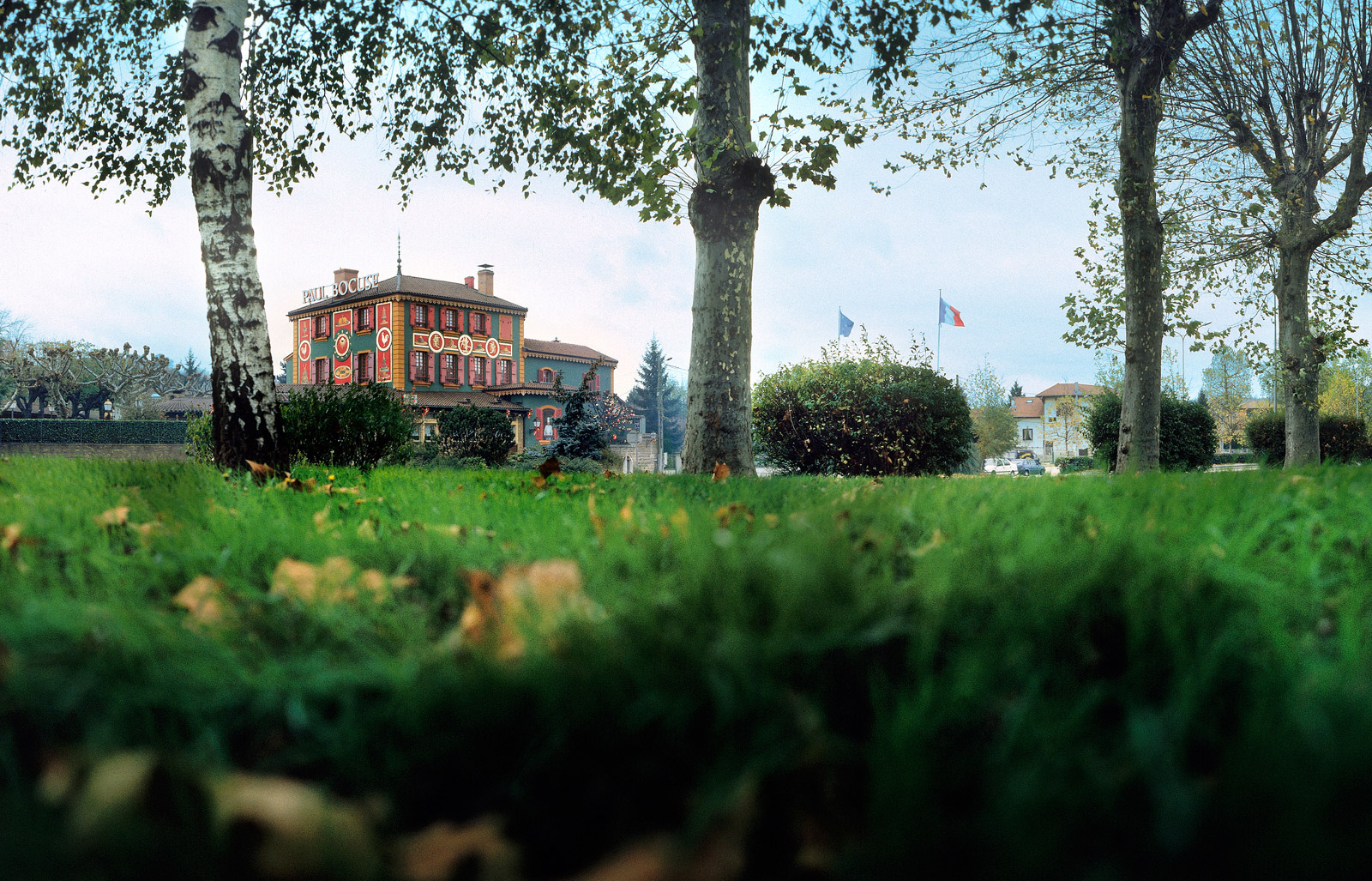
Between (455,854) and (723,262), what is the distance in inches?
294

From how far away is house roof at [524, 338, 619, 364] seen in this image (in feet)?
188

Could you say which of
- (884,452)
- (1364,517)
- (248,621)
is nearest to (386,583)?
(248,621)

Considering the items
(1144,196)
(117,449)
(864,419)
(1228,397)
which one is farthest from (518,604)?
(1228,397)

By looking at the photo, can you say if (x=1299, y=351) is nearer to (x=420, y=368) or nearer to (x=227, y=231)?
(x=227, y=231)

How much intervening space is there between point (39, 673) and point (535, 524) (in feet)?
4.98

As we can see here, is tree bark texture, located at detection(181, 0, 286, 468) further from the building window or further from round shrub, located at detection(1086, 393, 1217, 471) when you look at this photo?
the building window

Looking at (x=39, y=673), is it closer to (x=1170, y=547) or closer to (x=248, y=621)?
(x=248, y=621)

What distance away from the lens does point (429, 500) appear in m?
3.56

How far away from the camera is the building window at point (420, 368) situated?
4534cm

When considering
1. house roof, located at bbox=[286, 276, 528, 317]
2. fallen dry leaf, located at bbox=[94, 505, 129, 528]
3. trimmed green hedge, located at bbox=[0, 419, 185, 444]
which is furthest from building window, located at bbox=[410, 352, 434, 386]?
fallen dry leaf, located at bbox=[94, 505, 129, 528]

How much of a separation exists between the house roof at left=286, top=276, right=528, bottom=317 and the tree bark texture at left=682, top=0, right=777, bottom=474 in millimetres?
40116

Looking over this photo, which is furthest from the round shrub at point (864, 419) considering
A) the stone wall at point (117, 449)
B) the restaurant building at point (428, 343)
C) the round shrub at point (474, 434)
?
the restaurant building at point (428, 343)

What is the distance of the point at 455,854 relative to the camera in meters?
0.89

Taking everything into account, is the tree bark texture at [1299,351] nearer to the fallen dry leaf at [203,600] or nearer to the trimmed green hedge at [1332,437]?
the trimmed green hedge at [1332,437]
